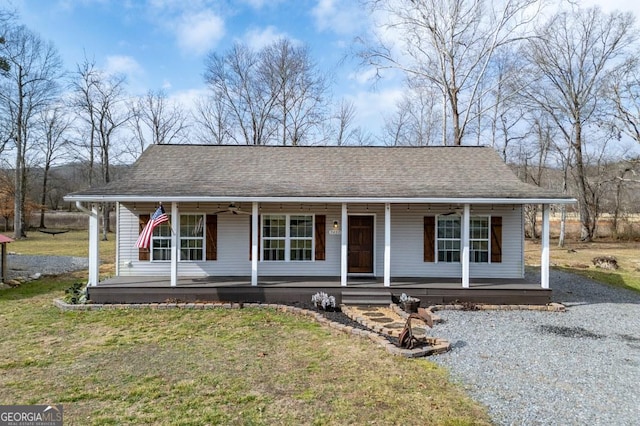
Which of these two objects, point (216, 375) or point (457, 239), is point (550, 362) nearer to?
point (216, 375)

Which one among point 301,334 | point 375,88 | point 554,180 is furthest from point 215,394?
point 554,180

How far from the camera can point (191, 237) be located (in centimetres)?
1022

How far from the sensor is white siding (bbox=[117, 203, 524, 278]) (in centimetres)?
1026

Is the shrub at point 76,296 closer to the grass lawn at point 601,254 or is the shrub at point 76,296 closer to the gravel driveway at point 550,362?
the gravel driveway at point 550,362

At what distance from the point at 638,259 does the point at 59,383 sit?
2264cm

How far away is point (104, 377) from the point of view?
4871mm

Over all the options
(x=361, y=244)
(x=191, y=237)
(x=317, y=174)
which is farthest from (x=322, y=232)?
(x=191, y=237)

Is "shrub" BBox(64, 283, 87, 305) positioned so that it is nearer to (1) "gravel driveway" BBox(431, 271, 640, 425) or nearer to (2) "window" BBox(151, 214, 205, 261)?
(2) "window" BBox(151, 214, 205, 261)

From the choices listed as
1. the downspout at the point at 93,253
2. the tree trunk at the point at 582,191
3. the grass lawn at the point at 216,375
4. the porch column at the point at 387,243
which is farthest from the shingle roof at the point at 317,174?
the tree trunk at the point at 582,191

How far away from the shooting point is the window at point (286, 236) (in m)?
10.3

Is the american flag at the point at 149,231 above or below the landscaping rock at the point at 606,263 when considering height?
above

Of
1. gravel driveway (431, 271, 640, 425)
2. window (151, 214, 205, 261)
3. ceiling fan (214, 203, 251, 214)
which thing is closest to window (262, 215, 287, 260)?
ceiling fan (214, 203, 251, 214)

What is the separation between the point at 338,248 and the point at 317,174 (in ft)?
6.88

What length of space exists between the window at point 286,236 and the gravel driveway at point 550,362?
3.97 m
